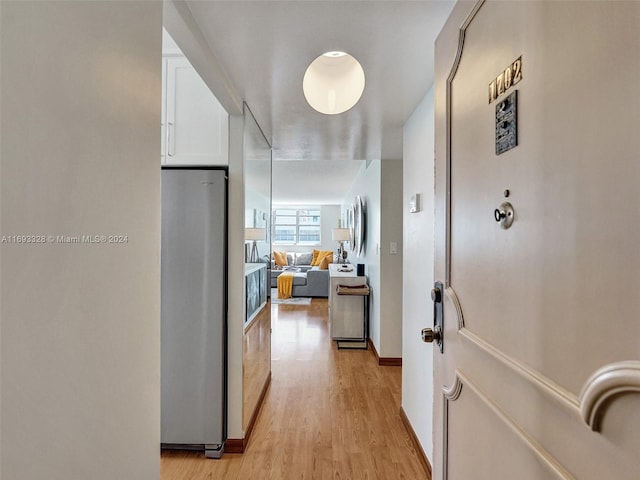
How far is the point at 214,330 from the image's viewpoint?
211cm

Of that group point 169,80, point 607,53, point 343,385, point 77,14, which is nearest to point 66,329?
point 77,14

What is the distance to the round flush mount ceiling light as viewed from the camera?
2049 millimetres

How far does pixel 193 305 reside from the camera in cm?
210

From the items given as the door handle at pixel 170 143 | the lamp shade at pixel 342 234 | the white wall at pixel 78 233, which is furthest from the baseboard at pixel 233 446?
the lamp shade at pixel 342 234

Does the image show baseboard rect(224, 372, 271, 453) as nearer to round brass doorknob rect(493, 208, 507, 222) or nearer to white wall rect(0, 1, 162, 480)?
white wall rect(0, 1, 162, 480)

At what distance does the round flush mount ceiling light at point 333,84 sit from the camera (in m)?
2.05

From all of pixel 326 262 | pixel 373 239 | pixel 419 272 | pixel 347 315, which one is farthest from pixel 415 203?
pixel 326 262

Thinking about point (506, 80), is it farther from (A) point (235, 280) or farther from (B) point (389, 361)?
(B) point (389, 361)

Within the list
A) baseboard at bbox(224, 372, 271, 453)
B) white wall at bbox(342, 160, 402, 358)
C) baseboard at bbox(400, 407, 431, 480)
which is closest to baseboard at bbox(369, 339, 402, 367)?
white wall at bbox(342, 160, 402, 358)

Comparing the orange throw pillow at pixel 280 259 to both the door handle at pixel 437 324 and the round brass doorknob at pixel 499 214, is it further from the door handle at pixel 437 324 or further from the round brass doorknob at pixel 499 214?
the round brass doorknob at pixel 499 214

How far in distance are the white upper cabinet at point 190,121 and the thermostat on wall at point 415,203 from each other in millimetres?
1209

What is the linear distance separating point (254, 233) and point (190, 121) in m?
0.82

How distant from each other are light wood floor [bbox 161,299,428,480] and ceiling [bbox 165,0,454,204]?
2.10 meters

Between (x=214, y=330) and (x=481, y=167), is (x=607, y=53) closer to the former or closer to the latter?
(x=481, y=167)
